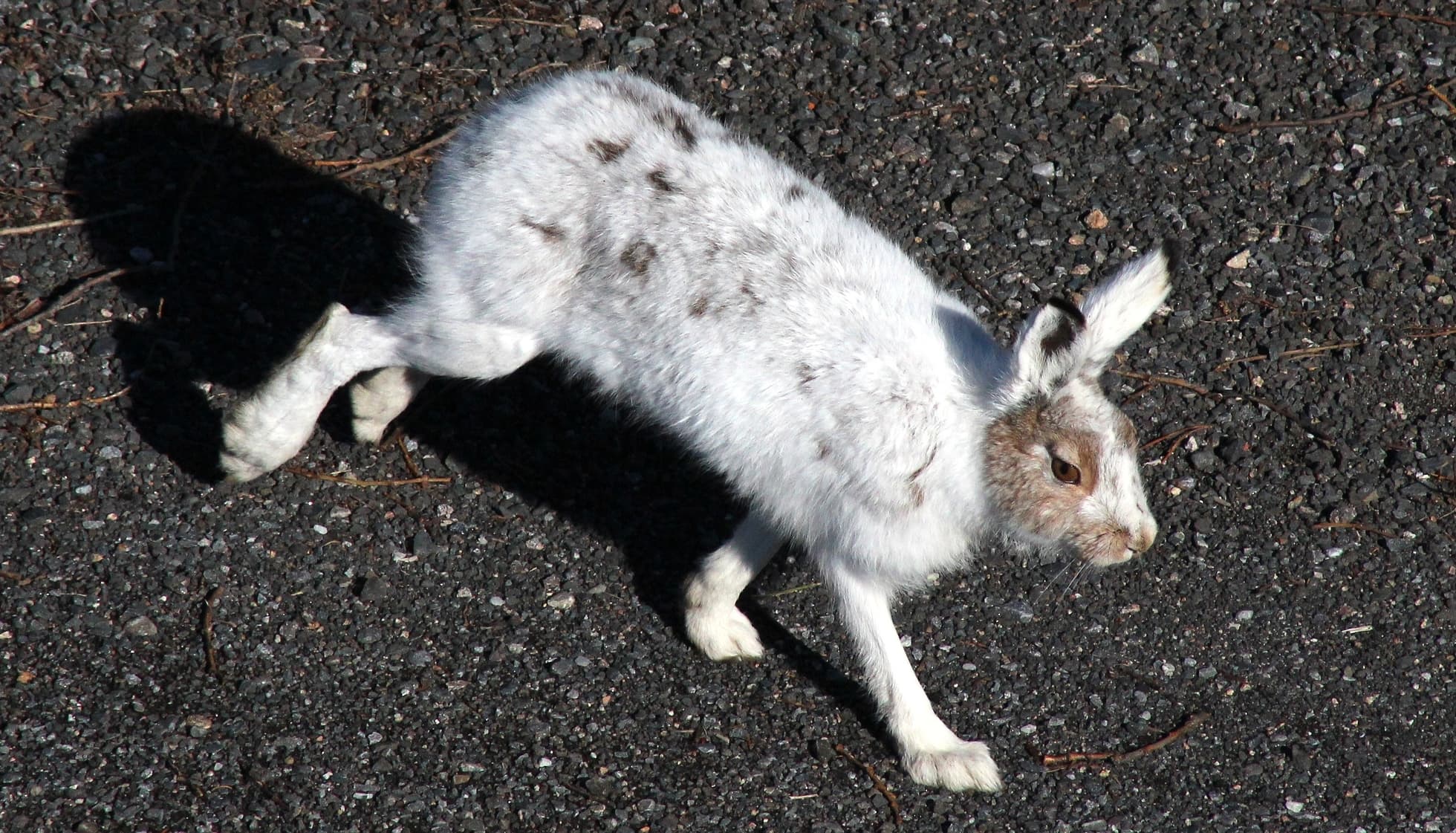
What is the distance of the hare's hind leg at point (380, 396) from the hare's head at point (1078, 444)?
208cm

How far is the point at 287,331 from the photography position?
5270 millimetres

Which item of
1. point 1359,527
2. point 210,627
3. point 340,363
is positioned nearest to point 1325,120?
point 1359,527

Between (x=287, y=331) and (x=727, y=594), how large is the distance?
77.4 inches

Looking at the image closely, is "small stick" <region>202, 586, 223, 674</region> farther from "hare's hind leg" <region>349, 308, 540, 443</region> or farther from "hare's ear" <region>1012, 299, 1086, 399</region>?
"hare's ear" <region>1012, 299, 1086, 399</region>

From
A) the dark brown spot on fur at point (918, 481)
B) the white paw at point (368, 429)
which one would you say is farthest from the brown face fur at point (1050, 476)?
the white paw at point (368, 429)

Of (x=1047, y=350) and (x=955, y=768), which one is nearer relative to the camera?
(x=1047, y=350)

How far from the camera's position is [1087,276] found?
5.78m

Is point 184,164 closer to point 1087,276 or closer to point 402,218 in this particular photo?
point 402,218

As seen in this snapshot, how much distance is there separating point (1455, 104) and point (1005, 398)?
3.88 meters

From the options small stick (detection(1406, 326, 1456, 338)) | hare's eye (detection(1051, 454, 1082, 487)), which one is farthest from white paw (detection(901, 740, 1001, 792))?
small stick (detection(1406, 326, 1456, 338))

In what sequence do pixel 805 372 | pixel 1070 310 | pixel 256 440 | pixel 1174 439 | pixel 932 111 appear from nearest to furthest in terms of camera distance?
pixel 1070 310
pixel 805 372
pixel 256 440
pixel 1174 439
pixel 932 111

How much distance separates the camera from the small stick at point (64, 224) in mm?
5375

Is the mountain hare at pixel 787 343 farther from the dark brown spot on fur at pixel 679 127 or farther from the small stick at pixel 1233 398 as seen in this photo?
the small stick at pixel 1233 398

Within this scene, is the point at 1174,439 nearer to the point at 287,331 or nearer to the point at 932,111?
the point at 932,111
